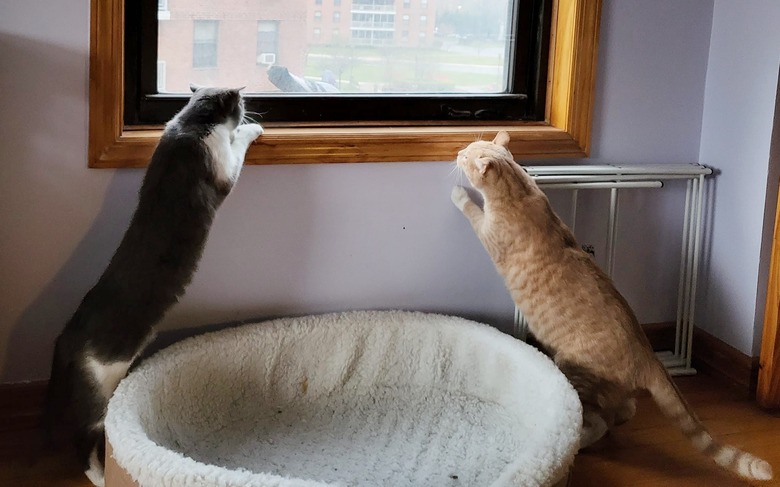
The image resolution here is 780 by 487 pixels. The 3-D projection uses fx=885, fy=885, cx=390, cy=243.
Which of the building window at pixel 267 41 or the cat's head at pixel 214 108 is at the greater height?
the building window at pixel 267 41

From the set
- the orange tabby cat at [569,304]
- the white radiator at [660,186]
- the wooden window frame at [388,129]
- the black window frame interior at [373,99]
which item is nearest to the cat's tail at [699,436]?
the orange tabby cat at [569,304]

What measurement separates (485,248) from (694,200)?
711mm

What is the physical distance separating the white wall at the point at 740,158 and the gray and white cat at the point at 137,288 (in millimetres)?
1435

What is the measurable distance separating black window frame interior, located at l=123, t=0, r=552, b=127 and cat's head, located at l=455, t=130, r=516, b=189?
0.26 meters

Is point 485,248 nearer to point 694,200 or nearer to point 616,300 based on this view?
point 616,300

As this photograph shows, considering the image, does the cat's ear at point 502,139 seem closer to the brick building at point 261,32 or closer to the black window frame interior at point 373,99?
the black window frame interior at point 373,99

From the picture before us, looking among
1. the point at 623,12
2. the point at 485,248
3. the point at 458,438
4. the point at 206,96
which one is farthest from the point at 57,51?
the point at 623,12

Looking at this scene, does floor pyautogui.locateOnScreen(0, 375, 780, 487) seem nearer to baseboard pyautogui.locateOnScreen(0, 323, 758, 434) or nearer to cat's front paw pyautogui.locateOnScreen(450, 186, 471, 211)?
baseboard pyautogui.locateOnScreen(0, 323, 758, 434)

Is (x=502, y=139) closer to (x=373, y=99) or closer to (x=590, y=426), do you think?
(x=373, y=99)

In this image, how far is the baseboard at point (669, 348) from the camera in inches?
82.2

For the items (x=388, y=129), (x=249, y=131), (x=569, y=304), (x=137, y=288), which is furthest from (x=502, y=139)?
(x=137, y=288)

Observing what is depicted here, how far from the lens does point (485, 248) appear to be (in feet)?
7.35

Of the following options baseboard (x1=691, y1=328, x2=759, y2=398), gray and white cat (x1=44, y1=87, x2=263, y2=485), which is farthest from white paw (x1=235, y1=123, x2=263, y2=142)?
baseboard (x1=691, y1=328, x2=759, y2=398)

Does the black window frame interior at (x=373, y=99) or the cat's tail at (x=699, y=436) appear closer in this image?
the cat's tail at (x=699, y=436)
